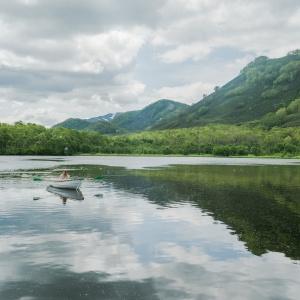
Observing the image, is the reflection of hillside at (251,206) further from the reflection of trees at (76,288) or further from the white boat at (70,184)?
the reflection of trees at (76,288)

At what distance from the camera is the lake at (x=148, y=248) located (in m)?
25.7

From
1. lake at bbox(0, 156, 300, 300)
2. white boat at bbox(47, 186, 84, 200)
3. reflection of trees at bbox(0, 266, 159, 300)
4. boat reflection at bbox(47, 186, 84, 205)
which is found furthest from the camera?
white boat at bbox(47, 186, 84, 200)

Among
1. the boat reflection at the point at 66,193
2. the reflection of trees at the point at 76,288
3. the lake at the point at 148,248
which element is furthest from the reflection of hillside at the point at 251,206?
the reflection of trees at the point at 76,288

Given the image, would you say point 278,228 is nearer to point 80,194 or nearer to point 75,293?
point 75,293

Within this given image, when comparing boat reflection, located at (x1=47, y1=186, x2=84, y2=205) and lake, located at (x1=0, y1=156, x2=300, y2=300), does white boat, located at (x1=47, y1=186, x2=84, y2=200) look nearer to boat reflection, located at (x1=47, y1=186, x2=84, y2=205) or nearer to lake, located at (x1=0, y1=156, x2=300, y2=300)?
boat reflection, located at (x1=47, y1=186, x2=84, y2=205)

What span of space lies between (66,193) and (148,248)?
133 feet

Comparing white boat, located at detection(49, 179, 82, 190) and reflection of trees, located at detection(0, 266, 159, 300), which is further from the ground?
white boat, located at detection(49, 179, 82, 190)

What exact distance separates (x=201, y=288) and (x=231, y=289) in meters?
1.88

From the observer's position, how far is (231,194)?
251 ft

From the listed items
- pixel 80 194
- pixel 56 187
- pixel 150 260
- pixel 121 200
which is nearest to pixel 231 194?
pixel 121 200

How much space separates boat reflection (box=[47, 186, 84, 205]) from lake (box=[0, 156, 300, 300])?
97 cm

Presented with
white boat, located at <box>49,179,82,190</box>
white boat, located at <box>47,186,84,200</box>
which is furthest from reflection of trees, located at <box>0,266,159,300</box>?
white boat, located at <box>49,179,82,190</box>

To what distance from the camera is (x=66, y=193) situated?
73375mm

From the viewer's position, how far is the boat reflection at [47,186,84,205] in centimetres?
6849
